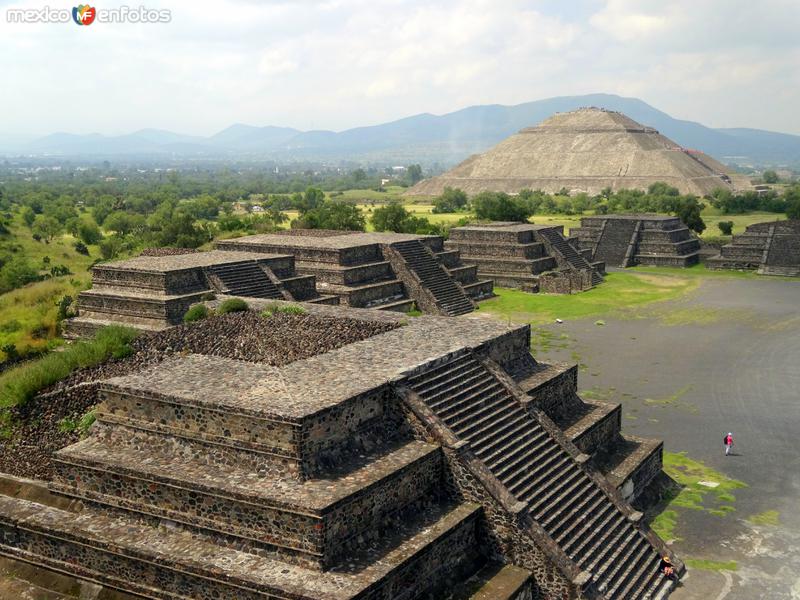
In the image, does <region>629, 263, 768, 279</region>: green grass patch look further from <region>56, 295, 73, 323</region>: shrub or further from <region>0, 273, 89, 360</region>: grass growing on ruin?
<region>56, 295, 73, 323</region>: shrub

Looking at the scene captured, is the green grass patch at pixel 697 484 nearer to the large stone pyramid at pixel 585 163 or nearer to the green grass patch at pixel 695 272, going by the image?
the green grass patch at pixel 695 272

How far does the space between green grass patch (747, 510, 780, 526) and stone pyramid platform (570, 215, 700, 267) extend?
→ 38.4m

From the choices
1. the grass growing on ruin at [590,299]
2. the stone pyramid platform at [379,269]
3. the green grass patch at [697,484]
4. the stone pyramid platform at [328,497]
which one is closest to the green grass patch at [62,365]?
the stone pyramid platform at [328,497]

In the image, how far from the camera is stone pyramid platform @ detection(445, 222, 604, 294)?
145 feet

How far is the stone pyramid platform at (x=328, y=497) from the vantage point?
1128cm

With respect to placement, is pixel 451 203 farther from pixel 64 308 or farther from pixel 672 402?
pixel 672 402

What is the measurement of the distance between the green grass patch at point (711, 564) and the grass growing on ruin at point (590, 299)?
21.0 m

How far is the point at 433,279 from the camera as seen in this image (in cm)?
3694

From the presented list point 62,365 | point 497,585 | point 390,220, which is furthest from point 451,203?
point 497,585

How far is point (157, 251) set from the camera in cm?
3250

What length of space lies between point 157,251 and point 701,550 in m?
25.0

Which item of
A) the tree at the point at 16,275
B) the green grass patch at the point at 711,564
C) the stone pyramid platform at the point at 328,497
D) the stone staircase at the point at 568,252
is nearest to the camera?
the stone pyramid platform at the point at 328,497

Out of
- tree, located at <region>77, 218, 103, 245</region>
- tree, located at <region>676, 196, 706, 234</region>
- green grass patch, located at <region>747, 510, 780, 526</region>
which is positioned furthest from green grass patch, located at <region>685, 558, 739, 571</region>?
tree, located at <region>676, 196, 706, 234</region>

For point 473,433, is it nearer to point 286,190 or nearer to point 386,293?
point 386,293
